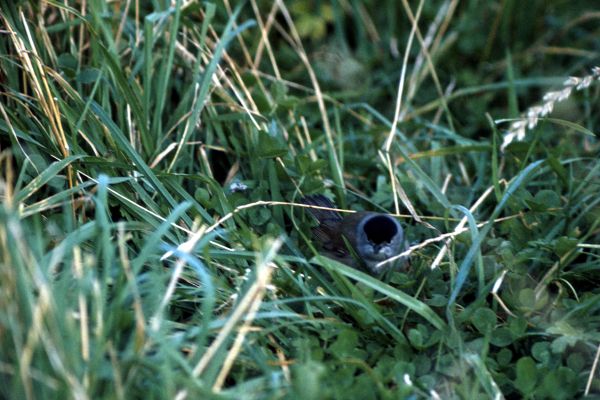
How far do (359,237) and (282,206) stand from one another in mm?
423

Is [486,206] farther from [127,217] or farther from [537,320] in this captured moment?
[127,217]

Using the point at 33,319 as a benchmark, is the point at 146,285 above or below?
below

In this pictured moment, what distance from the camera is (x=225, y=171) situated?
171 inches

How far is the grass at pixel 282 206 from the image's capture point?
2.58 m

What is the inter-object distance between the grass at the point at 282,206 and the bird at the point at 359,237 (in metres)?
0.07

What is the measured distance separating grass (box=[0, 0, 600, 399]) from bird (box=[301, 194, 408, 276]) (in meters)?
0.07

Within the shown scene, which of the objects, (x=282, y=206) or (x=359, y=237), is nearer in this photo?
(x=359, y=237)

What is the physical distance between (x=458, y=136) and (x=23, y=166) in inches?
95.1

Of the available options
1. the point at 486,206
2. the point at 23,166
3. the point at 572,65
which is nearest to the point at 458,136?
the point at 486,206

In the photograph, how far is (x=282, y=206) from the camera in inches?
154

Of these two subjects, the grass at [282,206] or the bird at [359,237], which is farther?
the bird at [359,237]

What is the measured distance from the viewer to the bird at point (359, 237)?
3600mm

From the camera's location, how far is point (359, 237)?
12.2 ft

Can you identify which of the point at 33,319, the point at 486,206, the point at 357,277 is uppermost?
the point at 33,319
